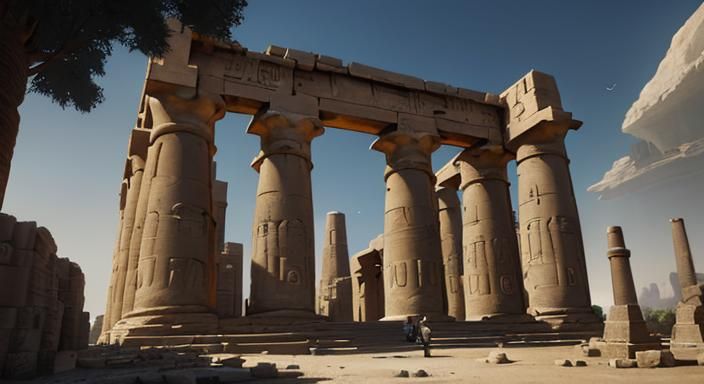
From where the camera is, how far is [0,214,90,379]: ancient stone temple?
5.30 m

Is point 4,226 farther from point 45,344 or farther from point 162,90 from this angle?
point 162,90

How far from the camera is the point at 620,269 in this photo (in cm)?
1525

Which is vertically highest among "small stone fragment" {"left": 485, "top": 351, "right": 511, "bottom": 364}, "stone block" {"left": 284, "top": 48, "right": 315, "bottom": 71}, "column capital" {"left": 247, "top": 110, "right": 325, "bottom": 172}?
"stone block" {"left": 284, "top": 48, "right": 315, "bottom": 71}

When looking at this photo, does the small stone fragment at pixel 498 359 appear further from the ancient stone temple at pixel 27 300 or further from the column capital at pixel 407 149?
the column capital at pixel 407 149

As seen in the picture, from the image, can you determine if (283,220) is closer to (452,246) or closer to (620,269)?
(620,269)

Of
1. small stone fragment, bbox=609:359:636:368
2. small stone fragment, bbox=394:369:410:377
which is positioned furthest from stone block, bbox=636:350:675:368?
small stone fragment, bbox=394:369:410:377

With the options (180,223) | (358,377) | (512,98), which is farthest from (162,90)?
(512,98)

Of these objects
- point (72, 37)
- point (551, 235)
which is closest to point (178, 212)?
point (72, 37)

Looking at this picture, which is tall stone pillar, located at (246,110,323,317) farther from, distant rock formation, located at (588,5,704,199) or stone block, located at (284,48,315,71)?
distant rock formation, located at (588,5,704,199)

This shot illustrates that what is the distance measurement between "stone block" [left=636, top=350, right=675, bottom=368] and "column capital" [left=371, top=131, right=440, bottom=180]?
9.44 metres

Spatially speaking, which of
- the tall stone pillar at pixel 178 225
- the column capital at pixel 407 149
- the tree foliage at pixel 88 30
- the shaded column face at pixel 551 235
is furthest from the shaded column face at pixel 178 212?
the shaded column face at pixel 551 235

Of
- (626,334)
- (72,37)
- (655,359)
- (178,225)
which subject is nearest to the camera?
(655,359)

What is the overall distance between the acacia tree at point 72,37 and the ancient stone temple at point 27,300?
0.55m

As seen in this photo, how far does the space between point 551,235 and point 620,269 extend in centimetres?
251
